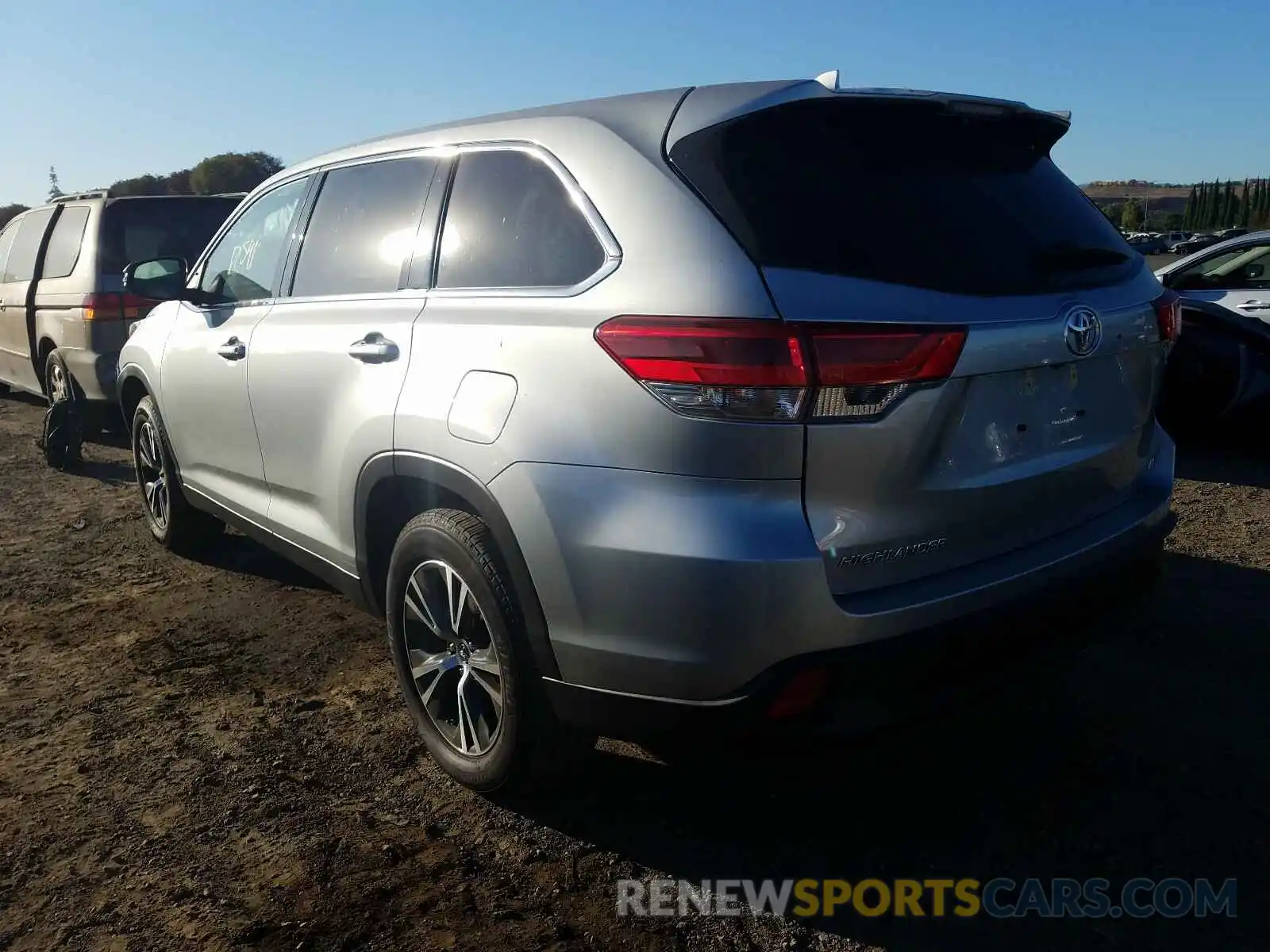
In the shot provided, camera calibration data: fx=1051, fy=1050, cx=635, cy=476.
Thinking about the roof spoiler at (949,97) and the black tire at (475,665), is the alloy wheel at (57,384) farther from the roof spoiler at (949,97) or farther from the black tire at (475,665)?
the roof spoiler at (949,97)

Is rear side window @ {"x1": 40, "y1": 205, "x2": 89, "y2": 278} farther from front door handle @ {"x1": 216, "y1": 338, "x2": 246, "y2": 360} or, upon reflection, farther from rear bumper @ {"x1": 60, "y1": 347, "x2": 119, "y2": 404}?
front door handle @ {"x1": 216, "y1": 338, "x2": 246, "y2": 360}

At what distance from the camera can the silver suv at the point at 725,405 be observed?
222 cm

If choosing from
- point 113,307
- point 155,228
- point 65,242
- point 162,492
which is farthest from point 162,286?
point 65,242

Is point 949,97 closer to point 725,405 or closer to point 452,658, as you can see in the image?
point 725,405

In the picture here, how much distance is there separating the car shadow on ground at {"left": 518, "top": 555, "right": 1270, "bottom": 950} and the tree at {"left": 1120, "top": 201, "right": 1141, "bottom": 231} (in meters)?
95.1

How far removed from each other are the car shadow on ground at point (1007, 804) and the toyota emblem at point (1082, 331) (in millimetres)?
754

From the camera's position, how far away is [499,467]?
8.39ft

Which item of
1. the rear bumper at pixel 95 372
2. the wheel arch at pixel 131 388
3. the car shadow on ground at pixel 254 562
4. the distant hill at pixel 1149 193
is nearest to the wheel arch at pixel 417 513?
the car shadow on ground at pixel 254 562

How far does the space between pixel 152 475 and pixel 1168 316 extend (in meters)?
4.77

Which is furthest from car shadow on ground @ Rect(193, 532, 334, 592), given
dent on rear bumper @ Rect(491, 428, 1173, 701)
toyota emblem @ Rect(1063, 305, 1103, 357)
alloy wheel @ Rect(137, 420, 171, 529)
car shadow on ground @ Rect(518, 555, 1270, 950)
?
toyota emblem @ Rect(1063, 305, 1103, 357)

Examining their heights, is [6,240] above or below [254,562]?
above

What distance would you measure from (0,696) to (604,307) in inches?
114

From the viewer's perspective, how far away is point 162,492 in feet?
17.5

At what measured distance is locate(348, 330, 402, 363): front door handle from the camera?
306 cm
